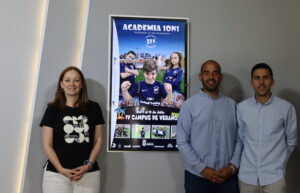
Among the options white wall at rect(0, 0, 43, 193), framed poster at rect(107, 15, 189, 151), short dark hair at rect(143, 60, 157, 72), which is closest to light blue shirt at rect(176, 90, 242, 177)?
framed poster at rect(107, 15, 189, 151)

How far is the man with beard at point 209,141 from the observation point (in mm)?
2225

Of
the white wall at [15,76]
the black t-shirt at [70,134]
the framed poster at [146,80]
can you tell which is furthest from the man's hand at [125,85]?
the white wall at [15,76]

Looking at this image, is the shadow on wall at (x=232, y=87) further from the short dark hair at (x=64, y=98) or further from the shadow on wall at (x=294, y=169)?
the short dark hair at (x=64, y=98)

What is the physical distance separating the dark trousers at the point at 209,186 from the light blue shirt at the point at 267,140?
0.08m

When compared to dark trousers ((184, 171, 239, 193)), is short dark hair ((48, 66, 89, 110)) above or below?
above

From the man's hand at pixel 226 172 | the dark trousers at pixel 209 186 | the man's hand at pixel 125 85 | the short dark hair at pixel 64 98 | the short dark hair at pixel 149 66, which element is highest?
the short dark hair at pixel 149 66

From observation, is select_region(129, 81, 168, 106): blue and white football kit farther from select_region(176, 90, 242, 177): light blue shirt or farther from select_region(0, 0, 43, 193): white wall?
select_region(0, 0, 43, 193): white wall

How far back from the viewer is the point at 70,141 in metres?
2.21

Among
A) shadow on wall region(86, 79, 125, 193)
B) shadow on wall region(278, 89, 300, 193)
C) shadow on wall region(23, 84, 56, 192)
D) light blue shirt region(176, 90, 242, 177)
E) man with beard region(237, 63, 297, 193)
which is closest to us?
man with beard region(237, 63, 297, 193)

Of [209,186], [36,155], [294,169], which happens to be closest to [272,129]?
[209,186]

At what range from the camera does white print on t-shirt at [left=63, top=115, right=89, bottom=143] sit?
2215 mm

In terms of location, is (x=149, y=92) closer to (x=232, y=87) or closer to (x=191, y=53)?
(x=191, y=53)

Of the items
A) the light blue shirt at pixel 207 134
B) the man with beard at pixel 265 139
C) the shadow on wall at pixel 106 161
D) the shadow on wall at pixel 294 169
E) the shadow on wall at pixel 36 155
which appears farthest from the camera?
the shadow on wall at pixel 294 169

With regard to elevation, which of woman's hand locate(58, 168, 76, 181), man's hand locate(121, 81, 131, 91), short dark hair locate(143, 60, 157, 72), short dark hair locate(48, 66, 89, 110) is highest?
short dark hair locate(143, 60, 157, 72)
